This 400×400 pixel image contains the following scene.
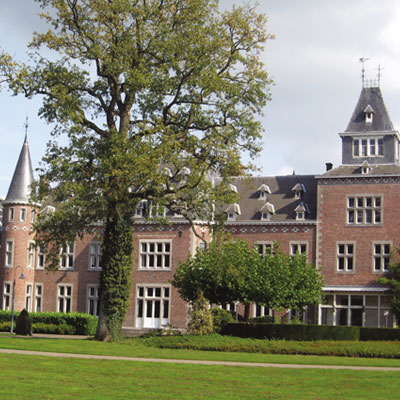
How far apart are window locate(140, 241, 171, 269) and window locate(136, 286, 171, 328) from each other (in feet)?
5.23

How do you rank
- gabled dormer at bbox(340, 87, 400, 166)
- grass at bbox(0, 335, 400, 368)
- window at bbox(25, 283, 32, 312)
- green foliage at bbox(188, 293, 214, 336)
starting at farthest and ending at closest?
window at bbox(25, 283, 32, 312)
gabled dormer at bbox(340, 87, 400, 166)
green foliage at bbox(188, 293, 214, 336)
grass at bbox(0, 335, 400, 368)

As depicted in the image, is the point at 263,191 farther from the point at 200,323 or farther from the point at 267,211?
the point at 200,323

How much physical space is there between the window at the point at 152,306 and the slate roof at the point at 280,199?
23.1ft

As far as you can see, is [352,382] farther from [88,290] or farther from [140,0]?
[88,290]

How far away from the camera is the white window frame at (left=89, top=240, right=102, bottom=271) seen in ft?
180

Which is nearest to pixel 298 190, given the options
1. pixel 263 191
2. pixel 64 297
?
pixel 263 191

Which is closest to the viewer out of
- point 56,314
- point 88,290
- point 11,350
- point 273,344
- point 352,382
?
point 352,382

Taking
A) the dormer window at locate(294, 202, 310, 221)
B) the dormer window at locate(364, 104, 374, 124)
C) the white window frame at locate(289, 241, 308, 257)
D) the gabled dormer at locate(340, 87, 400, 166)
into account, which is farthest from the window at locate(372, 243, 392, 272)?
the dormer window at locate(364, 104, 374, 124)

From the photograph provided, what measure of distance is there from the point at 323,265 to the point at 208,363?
28.3 m

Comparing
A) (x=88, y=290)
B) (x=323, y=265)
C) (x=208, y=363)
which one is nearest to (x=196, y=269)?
(x=323, y=265)

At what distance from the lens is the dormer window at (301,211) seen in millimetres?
50344

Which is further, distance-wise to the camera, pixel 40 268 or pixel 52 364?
pixel 40 268

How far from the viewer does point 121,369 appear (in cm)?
1914

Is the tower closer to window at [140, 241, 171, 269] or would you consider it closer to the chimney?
window at [140, 241, 171, 269]
